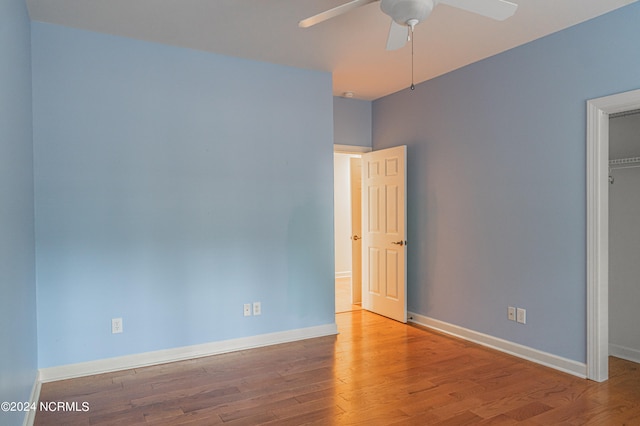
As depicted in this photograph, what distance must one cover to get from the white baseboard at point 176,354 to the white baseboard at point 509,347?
3.70 feet

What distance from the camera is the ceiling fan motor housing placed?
201cm

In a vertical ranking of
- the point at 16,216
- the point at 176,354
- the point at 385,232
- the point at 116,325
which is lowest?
the point at 176,354

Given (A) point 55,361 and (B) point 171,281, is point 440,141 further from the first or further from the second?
(A) point 55,361

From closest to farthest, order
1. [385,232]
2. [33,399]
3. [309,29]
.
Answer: [33,399] → [309,29] → [385,232]

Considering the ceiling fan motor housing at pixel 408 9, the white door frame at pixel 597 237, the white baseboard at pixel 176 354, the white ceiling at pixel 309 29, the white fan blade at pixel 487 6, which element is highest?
the white ceiling at pixel 309 29

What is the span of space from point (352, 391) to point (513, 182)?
2.32 metres

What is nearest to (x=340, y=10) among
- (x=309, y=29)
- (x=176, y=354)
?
(x=309, y=29)

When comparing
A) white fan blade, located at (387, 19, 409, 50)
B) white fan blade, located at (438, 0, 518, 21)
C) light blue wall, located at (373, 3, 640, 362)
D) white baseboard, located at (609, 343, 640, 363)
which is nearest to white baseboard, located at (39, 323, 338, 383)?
light blue wall, located at (373, 3, 640, 362)

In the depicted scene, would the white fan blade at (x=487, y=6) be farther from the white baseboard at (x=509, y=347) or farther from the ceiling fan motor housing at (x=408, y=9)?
the white baseboard at (x=509, y=347)

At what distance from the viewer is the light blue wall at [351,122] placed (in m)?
5.25

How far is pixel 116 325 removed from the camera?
11.1 ft

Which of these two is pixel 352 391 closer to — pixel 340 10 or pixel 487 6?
pixel 340 10

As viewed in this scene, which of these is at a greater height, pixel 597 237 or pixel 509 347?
pixel 597 237

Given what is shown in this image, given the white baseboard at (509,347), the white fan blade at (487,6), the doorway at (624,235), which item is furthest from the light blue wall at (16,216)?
the doorway at (624,235)
